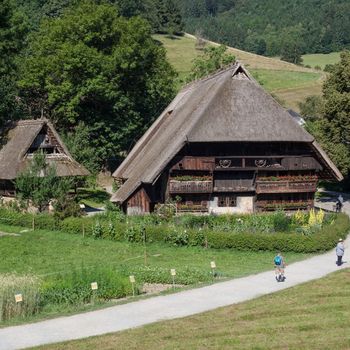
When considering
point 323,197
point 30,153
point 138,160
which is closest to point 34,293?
point 138,160

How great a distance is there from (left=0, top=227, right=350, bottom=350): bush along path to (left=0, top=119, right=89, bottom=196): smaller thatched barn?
27.3 m

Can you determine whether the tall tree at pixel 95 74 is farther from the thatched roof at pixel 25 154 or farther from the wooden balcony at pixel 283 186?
the wooden balcony at pixel 283 186

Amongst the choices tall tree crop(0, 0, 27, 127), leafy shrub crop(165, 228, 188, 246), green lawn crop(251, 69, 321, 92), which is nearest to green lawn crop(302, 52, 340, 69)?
green lawn crop(251, 69, 321, 92)

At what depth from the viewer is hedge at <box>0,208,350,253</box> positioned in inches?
1341

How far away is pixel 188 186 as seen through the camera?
43062mm

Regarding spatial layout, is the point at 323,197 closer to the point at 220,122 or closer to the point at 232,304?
the point at 220,122

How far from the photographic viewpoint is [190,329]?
19.9 metres

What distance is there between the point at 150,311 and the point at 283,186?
78.6 ft

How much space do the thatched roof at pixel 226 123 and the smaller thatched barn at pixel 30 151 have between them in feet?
24.1

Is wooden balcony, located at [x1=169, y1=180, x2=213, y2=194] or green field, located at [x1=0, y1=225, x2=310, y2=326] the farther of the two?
wooden balcony, located at [x1=169, y1=180, x2=213, y2=194]

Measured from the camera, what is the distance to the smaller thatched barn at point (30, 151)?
51312 mm

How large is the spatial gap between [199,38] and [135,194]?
103m

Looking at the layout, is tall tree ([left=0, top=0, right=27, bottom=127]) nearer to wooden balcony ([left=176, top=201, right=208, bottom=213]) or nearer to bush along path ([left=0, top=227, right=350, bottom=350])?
wooden balcony ([left=176, top=201, right=208, bottom=213])

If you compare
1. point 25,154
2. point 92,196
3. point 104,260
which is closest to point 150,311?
point 104,260
